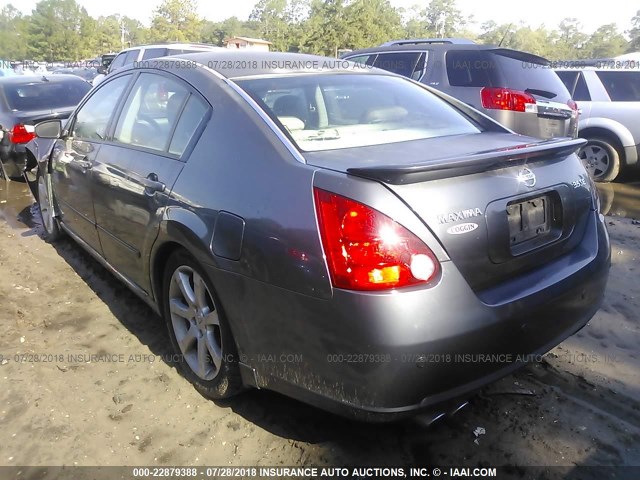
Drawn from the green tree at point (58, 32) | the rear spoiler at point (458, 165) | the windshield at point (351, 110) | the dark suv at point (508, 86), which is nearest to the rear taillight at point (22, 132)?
the dark suv at point (508, 86)

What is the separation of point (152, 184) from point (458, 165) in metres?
1.60

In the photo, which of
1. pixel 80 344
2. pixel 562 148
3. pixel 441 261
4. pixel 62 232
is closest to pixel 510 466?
pixel 441 261

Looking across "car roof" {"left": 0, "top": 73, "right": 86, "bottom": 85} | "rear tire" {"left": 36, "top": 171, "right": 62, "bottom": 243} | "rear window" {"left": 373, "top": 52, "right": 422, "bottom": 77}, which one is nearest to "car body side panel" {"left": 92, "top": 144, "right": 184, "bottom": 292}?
"rear tire" {"left": 36, "top": 171, "right": 62, "bottom": 243}

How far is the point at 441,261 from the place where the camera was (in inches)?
73.6

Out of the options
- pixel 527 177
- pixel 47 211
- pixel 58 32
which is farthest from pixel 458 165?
pixel 58 32

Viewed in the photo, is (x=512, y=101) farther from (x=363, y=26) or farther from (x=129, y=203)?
(x=363, y=26)

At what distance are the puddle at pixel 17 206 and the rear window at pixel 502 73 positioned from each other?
214 inches

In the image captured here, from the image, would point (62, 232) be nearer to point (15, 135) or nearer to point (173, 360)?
point (173, 360)

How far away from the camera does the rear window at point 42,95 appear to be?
796 cm

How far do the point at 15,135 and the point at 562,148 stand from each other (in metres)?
7.39

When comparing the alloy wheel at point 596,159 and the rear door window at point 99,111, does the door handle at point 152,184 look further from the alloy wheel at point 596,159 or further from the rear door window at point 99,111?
the alloy wheel at point 596,159

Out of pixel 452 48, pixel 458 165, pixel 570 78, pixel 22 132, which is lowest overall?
pixel 22 132

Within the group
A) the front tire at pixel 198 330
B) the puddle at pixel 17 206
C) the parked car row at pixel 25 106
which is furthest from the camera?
the parked car row at pixel 25 106

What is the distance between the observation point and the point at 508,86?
6.51 metres
